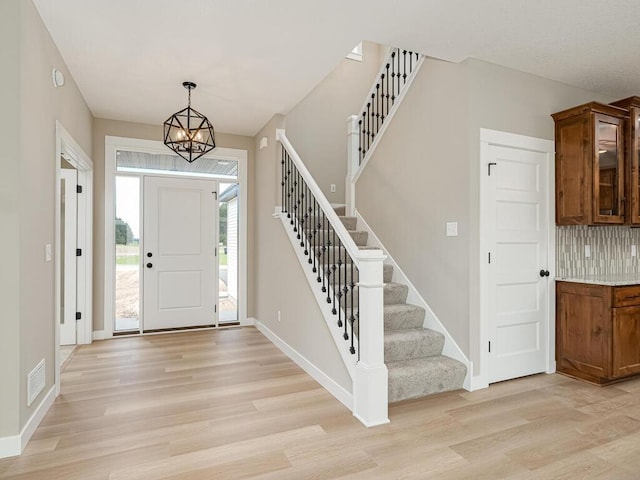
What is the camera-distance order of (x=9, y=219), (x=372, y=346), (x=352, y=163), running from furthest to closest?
(x=352, y=163) < (x=372, y=346) < (x=9, y=219)

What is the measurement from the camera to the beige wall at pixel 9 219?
220cm

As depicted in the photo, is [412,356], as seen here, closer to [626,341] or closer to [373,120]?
[626,341]

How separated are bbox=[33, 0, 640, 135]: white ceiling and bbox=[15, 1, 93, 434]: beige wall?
30 cm

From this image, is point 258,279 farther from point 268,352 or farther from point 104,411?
point 104,411

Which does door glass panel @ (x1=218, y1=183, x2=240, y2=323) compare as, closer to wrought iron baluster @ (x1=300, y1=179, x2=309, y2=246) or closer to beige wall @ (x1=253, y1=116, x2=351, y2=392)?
beige wall @ (x1=253, y1=116, x2=351, y2=392)

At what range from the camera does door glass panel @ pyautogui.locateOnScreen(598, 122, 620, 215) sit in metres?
3.40

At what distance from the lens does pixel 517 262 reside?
344 centimetres

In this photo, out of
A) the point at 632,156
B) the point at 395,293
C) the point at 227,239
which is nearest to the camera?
the point at 632,156

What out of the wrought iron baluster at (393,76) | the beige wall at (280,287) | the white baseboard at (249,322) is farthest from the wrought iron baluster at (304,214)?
the white baseboard at (249,322)

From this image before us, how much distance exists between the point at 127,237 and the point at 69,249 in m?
0.70

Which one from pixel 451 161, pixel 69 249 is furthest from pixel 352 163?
pixel 69 249

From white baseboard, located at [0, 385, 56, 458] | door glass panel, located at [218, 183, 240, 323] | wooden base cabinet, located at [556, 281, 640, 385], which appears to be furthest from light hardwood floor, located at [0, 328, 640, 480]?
door glass panel, located at [218, 183, 240, 323]

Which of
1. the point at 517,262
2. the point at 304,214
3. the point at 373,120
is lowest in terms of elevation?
the point at 517,262

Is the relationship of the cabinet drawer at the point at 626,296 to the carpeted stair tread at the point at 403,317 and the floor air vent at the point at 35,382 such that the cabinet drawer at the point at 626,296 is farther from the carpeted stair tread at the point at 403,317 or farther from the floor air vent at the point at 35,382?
the floor air vent at the point at 35,382
